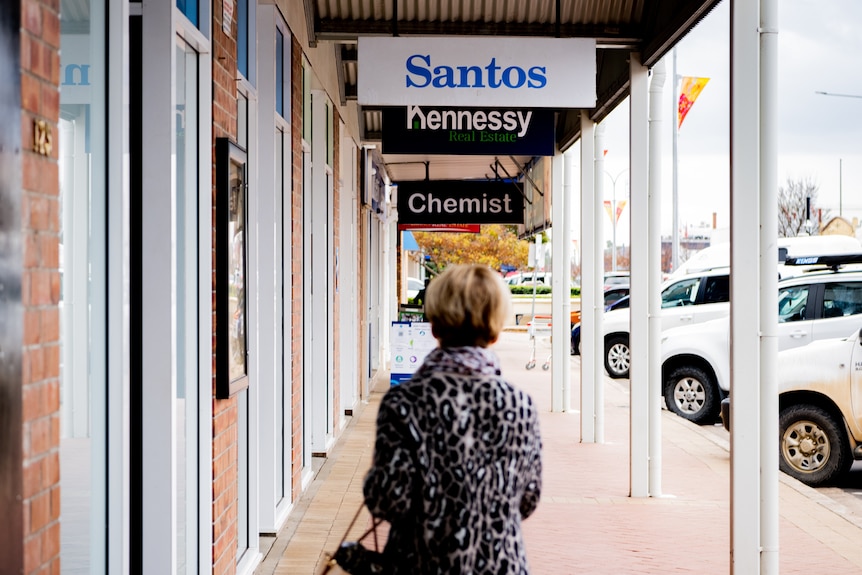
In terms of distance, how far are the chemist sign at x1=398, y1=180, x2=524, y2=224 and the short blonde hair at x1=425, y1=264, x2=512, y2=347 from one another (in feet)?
41.2

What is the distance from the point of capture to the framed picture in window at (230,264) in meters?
4.61

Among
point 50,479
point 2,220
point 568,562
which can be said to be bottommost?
point 568,562

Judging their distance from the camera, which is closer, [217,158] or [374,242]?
[217,158]

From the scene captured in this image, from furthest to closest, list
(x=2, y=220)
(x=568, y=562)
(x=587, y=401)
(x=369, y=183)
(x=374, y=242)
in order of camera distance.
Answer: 1. (x=374, y=242)
2. (x=369, y=183)
3. (x=587, y=401)
4. (x=568, y=562)
5. (x=2, y=220)

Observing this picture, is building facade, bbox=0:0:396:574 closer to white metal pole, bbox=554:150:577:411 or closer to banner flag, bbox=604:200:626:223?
white metal pole, bbox=554:150:577:411

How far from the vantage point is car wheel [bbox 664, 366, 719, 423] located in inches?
500

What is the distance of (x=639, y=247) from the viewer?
780 centimetres

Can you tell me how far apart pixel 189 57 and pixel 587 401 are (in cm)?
727

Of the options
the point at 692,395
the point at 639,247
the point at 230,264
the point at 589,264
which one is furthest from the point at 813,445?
the point at 230,264

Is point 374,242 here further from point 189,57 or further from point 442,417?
point 442,417

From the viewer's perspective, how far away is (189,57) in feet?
14.3

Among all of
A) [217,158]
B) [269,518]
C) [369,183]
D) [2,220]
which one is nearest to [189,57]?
[217,158]

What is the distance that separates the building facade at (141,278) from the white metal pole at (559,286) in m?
6.19

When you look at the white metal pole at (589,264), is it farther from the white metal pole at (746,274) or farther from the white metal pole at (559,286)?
the white metal pole at (746,274)
